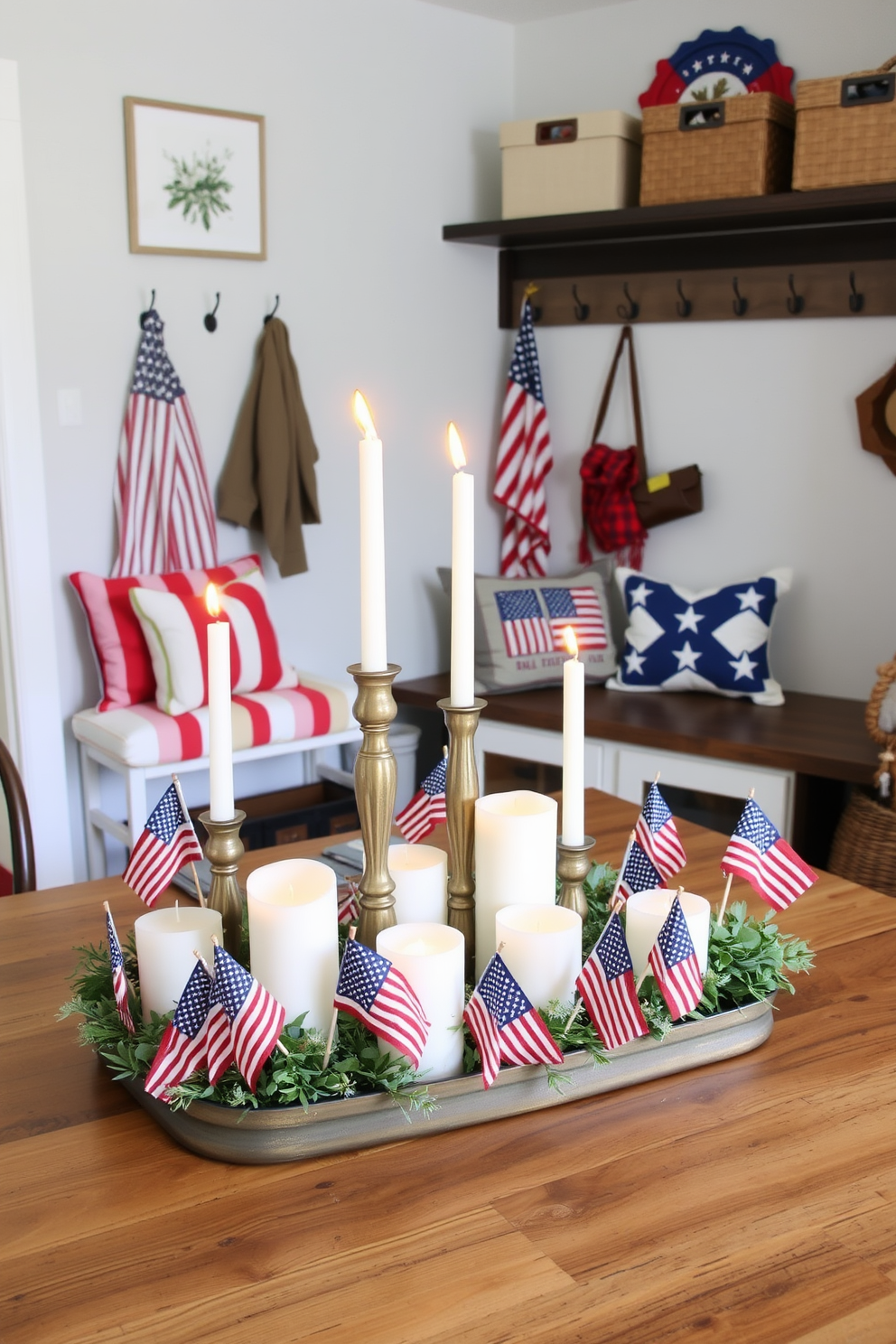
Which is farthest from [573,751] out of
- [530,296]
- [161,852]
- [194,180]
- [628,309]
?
[530,296]

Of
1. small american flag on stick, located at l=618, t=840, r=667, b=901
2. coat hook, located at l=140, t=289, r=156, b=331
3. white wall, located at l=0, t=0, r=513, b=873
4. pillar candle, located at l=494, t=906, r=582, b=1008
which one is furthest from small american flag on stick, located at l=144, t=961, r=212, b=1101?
coat hook, located at l=140, t=289, r=156, b=331

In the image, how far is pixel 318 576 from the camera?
143 inches

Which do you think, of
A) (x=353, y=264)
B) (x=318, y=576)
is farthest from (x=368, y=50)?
(x=318, y=576)

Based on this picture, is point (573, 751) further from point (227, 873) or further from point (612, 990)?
point (227, 873)

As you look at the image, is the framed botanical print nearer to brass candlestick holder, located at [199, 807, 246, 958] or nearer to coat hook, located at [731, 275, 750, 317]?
coat hook, located at [731, 275, 750, 317]

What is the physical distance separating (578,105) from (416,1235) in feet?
11.6

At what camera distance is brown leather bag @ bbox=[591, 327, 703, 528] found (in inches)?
142

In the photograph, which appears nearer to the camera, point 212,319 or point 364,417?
point 364,417

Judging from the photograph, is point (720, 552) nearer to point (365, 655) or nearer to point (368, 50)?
point (368, 50)

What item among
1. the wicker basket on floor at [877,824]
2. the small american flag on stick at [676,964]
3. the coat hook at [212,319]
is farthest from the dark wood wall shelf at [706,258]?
the small american flag on stick at [676,964]

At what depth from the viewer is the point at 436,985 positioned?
3.48ft

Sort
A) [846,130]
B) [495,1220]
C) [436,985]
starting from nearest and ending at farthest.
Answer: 1. [495,1220]
2. [436,985]
3. [846,130]

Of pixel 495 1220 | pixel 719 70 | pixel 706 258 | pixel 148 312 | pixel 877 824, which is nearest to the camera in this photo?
pixel 495 1220

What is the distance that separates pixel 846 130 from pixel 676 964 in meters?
2.45
